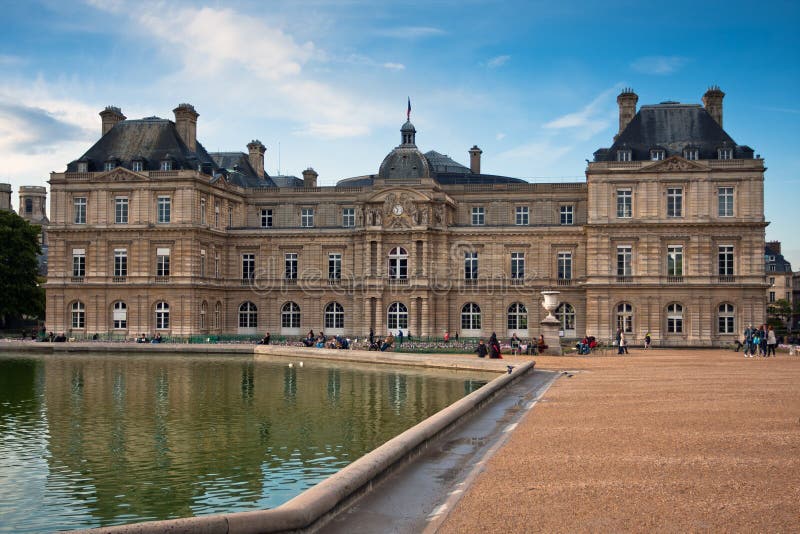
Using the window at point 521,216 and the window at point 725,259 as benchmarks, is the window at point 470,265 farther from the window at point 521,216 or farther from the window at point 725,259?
the window at point 725,259

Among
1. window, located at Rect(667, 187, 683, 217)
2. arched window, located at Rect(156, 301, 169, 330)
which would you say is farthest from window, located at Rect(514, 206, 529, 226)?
arched window, located at Rect(156, 301, 169, 330)

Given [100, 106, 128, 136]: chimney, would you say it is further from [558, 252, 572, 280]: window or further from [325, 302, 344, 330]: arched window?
[558, 252, 572, 280]: window

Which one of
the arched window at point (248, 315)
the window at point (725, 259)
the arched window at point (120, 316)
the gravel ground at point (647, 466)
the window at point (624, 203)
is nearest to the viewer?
the gravel ground at point (647, 466)

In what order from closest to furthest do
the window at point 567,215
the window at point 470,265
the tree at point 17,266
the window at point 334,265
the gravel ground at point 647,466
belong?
the gravel ground at point 647,466 → the window at point 470,265 → the window at point 334,265 → the window at point 567,215 → the tree at point 17,266

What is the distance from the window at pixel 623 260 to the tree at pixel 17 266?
44.4 metres

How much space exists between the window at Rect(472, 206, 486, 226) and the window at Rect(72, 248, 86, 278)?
28951 mm

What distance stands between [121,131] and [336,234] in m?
17.9

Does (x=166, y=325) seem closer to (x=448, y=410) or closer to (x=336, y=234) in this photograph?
(x=336, y=234)

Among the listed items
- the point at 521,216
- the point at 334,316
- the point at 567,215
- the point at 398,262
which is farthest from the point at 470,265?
the point at 334,316

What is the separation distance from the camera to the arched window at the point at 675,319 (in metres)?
55.2

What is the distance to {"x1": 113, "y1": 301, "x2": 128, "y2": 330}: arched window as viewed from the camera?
59.6 m

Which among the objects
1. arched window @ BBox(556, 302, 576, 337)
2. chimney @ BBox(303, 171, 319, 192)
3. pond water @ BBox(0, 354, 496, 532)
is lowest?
pond water @ BBox(0, 354, 496, 532)

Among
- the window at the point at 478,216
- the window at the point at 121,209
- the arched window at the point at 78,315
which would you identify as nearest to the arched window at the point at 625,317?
the window at the point at 478,216

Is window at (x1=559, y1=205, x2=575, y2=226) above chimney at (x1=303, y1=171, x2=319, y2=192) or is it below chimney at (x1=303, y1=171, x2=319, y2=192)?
Result: below
